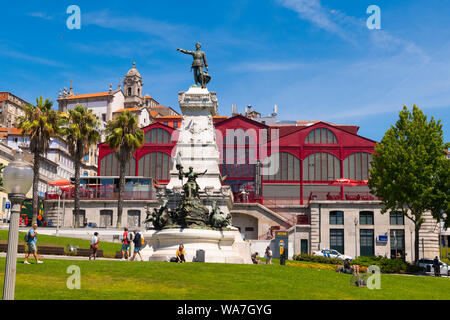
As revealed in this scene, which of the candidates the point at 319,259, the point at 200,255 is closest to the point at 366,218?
the point at 319,259

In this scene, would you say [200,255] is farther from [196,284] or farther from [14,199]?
[14,199]

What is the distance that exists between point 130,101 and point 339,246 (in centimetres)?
8862

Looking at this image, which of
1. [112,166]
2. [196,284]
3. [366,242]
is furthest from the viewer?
[112,166]

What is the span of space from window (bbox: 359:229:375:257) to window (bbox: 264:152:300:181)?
11.6 meters

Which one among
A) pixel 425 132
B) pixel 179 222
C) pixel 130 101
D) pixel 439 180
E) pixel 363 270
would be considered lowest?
pixel 363 270

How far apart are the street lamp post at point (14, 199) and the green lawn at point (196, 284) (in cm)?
471

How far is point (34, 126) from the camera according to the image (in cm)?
5094

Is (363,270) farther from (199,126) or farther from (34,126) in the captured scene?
(34,126)

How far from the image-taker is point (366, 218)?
185ft

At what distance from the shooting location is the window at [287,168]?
64688mm

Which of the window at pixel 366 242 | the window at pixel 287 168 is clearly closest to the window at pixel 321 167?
the window at pixel 287 168

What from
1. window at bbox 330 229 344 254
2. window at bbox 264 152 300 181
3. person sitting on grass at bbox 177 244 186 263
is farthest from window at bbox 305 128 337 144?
person sitting on grass at bbox 177 244 186 263

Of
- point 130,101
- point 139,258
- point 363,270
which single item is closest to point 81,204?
point 139,258

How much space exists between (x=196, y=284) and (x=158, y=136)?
172ft
